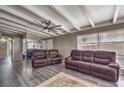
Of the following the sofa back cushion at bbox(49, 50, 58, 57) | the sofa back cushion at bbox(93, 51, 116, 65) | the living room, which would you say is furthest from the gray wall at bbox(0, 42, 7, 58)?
the sofa back cushion at bbox(93, 51, 116, 65)

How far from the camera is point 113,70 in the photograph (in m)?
2.93

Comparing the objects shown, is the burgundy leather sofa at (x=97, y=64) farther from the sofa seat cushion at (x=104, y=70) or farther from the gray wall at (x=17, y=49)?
the gray wall at (x=17, y=49)

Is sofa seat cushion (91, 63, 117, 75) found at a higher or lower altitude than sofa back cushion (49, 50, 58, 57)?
lower

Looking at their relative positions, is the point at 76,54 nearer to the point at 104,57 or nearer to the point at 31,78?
the point at 104,57

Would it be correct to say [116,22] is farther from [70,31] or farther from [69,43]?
[69,43]

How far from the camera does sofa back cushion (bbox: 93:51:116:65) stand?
3.66 m

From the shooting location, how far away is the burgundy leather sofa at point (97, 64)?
297 centimetres

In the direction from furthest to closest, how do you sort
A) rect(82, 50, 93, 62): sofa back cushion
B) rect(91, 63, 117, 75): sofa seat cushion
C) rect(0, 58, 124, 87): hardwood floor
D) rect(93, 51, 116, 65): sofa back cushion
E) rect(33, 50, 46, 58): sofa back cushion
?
rect(33, 50, 46, 58): sofa back cushion < rect(82, 50, 93, 62): sofa back cushion < rect(93, 51, 116, 65): sofa back cushion < rect(91, 63, 117, 75): sofa seat cushion < rect(0, 58, 124, 87): hardwood floor

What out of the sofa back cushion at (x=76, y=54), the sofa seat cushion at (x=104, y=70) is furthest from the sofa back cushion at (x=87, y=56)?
the sofa seat cushion at (x=104, y=70)

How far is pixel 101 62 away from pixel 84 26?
2104 mm

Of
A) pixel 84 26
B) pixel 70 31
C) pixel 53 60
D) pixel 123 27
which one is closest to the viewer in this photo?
pixel 123 27

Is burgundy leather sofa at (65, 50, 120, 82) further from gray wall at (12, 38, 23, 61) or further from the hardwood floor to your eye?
gray wall at (12, 38, 23, 61)

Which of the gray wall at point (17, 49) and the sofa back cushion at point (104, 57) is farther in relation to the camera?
the gray wall at point (17, 49)
